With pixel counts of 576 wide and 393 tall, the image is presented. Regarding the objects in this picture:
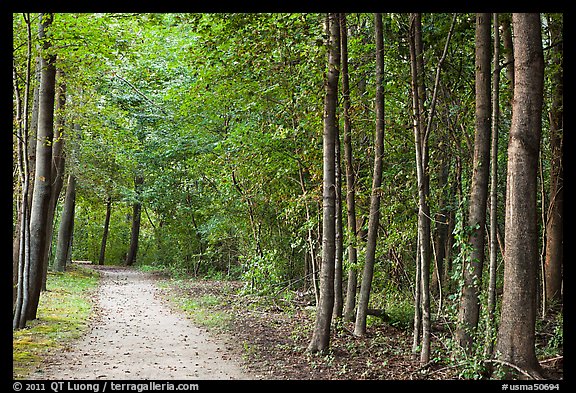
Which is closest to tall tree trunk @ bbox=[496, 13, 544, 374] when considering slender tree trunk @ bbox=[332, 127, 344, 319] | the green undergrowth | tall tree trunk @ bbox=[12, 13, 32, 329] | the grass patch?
slender tree trunk @ bbox=[332, 127, 344, 319]

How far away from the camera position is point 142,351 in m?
9.61

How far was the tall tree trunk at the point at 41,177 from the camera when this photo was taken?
11203 mm

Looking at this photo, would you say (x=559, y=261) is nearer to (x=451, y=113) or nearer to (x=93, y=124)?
(x=451, y=113)

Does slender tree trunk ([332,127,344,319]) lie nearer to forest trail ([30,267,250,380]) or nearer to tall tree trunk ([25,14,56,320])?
forest trail ([30,267,250,380])

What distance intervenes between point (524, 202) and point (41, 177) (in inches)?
345

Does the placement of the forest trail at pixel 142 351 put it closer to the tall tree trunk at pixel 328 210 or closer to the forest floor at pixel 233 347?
the forest floor at pixel 233 347

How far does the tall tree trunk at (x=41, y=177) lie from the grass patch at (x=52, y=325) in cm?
67

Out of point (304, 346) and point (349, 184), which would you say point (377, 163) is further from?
point (304, 346)

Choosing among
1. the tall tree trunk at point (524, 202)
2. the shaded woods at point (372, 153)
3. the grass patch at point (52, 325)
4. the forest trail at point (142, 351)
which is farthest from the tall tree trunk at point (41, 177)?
the tall tree trunk at point (524, 202)

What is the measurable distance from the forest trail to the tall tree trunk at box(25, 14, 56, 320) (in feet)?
5.09

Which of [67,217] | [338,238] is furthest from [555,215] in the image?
[67,217]

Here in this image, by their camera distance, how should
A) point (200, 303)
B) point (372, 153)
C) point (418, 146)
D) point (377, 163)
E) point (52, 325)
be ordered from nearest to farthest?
point (418, 146) → point (377, 163) → point (52, 325) → point (372, 153) → point (200, 303)

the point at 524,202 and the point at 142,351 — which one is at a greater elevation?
the point at 524,202

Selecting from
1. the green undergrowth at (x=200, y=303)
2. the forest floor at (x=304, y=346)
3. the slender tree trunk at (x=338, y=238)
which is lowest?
the forest floor at (x=304, y=346)
